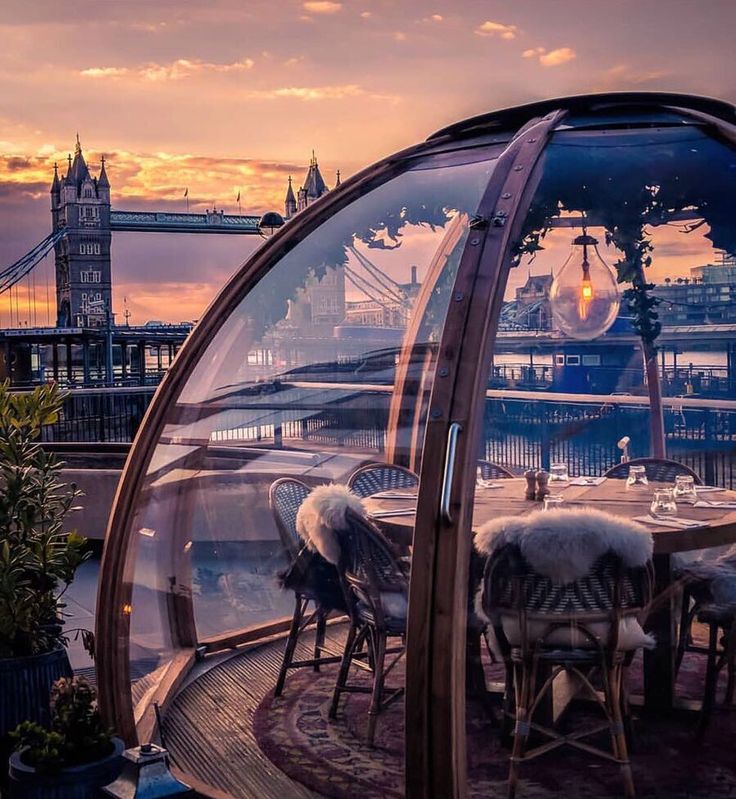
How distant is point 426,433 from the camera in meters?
2.99

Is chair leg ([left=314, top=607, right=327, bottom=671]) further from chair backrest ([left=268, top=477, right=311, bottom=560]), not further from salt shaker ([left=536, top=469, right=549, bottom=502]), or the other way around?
salt shaker ([left=536, top=469, right=549, bottom=502])

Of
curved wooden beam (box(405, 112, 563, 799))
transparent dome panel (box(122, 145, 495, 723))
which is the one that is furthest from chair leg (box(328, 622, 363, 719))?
curved wooden beam (box(405, 112, 563, 799))

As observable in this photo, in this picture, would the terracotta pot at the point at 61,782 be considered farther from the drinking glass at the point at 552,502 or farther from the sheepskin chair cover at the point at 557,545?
the drinking glass at the point at 552,502

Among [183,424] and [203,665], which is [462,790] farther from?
[183,424]

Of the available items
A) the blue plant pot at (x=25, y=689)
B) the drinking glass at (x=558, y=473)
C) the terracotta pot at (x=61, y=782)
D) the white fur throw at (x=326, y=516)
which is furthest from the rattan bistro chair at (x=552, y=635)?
the blue plant pot at (x=25, y=689)

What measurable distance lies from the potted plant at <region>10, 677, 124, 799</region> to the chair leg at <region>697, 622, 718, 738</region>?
5.65 feet

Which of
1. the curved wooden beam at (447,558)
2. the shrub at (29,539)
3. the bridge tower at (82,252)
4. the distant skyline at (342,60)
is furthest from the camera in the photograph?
the bridge tower at (82,252)

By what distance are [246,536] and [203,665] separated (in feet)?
1.96

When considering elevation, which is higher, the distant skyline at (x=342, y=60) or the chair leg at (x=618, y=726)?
the distant skyline at (x=342, y=60)

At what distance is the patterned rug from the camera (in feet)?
9.70

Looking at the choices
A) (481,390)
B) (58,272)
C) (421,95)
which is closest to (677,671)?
(481,390)

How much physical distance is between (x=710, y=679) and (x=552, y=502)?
0.71 m

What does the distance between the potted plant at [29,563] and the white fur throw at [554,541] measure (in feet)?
6.22

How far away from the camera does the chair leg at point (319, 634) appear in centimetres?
331
